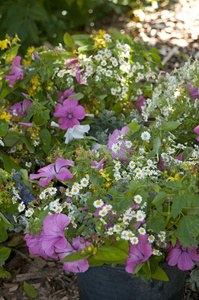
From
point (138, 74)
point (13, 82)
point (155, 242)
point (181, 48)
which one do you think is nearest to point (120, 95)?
point (138, 74)

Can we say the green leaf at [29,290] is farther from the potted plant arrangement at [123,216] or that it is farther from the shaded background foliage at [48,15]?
the shaded background foliage at [48,15]

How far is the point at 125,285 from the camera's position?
1.29 meters

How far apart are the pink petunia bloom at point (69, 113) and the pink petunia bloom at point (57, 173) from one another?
0.95 ft

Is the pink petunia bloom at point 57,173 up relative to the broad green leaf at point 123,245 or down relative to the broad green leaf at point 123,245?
up

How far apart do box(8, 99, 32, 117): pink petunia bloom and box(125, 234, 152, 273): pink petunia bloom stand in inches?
31.9

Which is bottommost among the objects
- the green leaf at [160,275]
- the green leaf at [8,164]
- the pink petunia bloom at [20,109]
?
the green leaf at [160,275]

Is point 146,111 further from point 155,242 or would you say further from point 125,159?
point 155,242

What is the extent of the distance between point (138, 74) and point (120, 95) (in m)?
0.13

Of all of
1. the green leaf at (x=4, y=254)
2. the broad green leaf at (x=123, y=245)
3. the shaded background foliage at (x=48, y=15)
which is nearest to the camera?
the broad green leaf at (x=123, y=245)

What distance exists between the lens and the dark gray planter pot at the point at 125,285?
4.22 ft

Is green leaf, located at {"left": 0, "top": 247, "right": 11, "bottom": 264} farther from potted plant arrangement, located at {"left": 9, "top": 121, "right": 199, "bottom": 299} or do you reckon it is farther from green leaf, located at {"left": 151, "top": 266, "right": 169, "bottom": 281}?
green leaf, located at {"left": 151, "top": 266, "right": 169, "bottom": 281}

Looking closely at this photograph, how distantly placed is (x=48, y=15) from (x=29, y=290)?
2047 millimetres

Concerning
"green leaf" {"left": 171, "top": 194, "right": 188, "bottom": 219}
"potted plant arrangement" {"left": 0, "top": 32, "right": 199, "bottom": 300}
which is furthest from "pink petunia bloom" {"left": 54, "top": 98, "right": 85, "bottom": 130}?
"green leaf" {"left": 171, "top": 194, "right": 188, "bottom": 219}

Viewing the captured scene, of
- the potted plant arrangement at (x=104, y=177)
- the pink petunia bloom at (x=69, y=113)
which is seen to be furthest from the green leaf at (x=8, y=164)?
the pink petunia bloom at (x=69, y=113)
